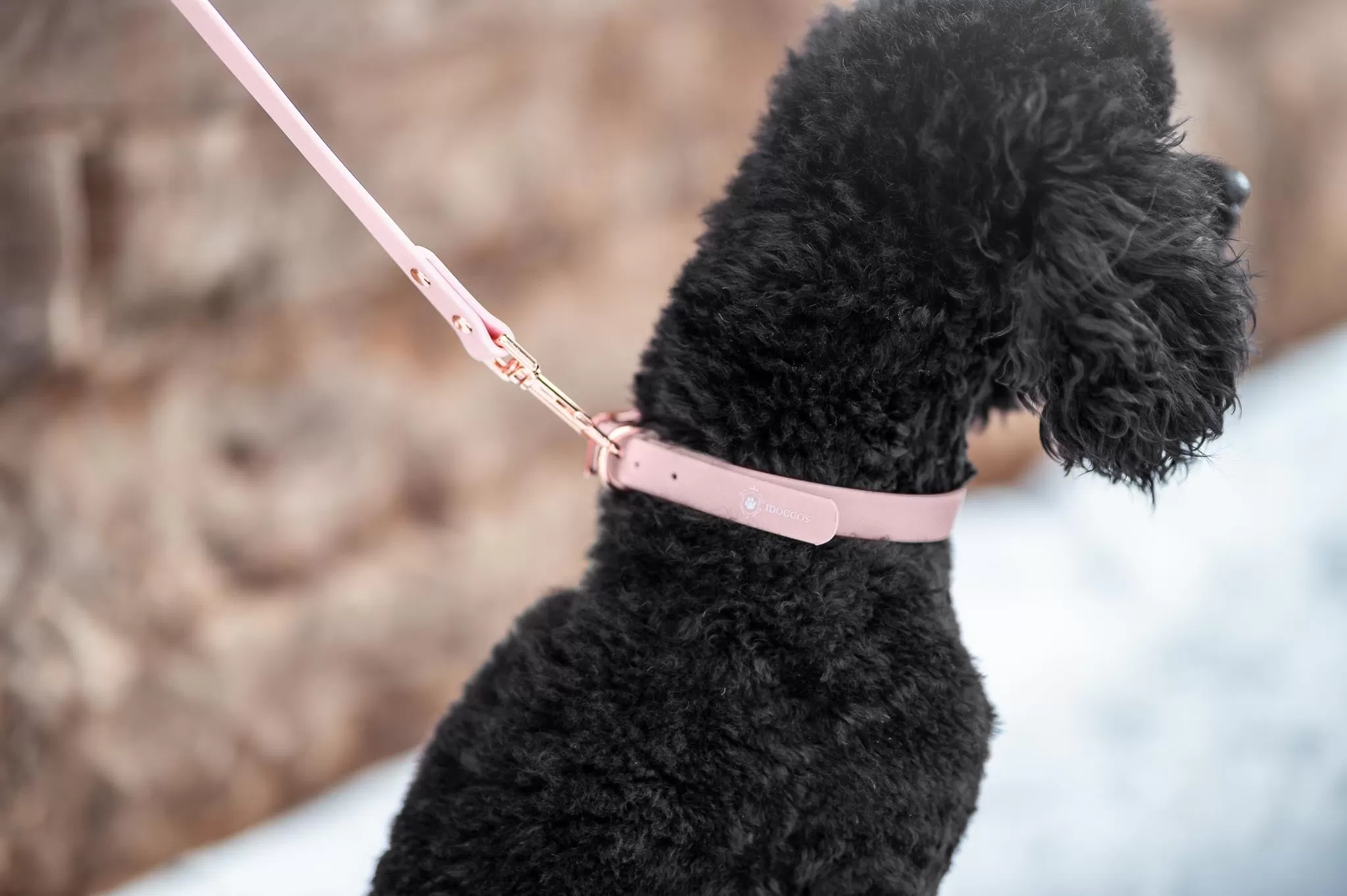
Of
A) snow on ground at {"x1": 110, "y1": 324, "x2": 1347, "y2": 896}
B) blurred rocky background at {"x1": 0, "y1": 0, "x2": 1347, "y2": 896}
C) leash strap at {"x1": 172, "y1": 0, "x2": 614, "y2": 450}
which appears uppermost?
blurred rocky background at {"x1": 0, "y1": 0, "x2": 1347, "y2": 896}

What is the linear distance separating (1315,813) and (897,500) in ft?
4.27

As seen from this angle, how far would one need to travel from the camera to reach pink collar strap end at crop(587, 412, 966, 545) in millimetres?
837

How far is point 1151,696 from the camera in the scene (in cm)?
201

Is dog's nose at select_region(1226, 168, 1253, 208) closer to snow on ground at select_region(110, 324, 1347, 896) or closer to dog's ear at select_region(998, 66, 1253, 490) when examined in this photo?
dog's ear at select_region(998, 66, 1253, 490)

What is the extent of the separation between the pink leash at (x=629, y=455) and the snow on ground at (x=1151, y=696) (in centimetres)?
40

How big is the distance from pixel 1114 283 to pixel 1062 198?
0.27ft

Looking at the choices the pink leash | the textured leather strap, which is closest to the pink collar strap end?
the pink leash

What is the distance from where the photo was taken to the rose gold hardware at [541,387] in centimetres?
90

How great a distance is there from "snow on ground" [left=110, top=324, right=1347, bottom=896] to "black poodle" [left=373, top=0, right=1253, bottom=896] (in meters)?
0.29

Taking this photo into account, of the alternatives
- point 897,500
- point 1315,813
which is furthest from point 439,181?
point 1315,813

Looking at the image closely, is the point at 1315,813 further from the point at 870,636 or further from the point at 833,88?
the point at 833,88

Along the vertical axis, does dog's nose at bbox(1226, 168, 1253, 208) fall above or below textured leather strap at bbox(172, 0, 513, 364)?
below

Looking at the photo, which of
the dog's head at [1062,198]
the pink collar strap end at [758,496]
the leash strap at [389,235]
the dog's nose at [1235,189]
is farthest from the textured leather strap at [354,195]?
the dog's nose at [1235,189]

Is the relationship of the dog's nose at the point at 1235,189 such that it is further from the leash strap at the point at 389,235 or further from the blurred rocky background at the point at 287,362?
the blurred rocky background at the point at 287,362
